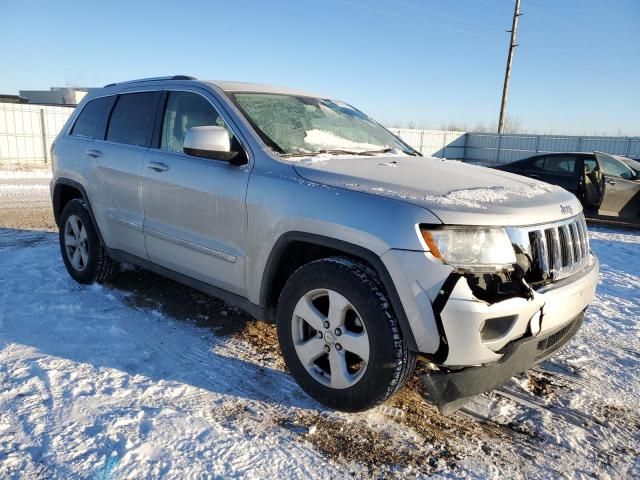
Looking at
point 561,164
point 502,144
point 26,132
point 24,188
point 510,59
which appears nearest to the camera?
point 561,164

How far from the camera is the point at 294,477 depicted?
223 centimetres

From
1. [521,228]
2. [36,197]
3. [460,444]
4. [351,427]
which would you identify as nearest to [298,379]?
[351,427]

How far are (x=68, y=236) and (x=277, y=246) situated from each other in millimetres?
3034

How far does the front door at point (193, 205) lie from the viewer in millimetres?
3148

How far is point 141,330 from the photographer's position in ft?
12.3

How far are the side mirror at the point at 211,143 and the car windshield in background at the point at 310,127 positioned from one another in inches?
9.3

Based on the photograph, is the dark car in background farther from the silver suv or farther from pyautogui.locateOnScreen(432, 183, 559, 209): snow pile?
pyautogui.locateOnScreen(432, 183, 559, 209): snow pile

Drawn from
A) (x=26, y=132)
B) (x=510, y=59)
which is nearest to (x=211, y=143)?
(x=26, y=132)

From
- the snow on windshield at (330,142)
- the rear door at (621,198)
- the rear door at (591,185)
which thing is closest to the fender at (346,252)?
the snow on windshield at (330,142)

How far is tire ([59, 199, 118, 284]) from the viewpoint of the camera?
4.54 m

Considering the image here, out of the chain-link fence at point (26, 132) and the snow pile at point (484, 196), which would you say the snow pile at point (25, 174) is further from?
the snow pile at point (484, 196)

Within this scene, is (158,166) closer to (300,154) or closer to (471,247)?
(300,154)

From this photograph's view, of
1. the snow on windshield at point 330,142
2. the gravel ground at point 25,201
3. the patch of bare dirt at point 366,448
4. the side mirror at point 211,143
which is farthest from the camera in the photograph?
the gravel ground at point 25,201

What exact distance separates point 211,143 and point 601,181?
8320 millimetres
